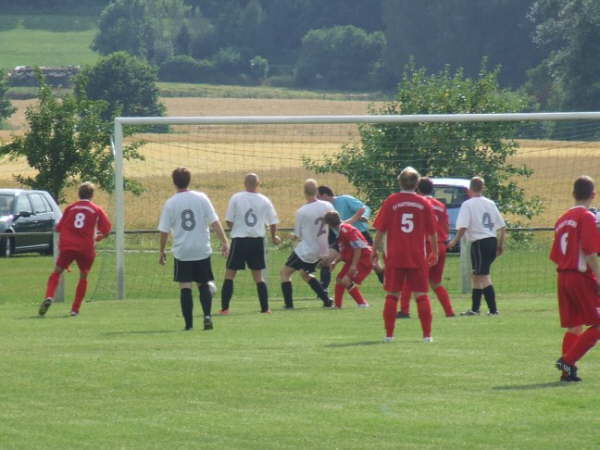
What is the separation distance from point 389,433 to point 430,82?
28.5 meters

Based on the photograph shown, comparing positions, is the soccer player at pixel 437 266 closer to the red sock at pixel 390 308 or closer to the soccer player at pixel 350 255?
the soccer player at pixel 350 255

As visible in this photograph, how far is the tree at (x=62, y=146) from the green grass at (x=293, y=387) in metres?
20.2

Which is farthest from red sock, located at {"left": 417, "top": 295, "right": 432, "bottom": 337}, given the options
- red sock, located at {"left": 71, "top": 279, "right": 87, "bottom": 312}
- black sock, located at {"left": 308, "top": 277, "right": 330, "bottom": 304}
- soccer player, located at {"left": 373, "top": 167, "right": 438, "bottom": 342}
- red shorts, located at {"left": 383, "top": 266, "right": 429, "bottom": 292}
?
red sock, located at {"left": 71, "top": 279, "right": 87, "bottom": 312}

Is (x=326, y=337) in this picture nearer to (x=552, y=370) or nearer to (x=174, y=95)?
(x=552, y=370)

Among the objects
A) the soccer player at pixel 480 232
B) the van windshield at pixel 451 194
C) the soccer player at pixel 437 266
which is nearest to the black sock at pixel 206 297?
the soccer player at pixel 437 266

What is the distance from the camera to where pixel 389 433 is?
27.2 ft

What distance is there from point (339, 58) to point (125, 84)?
127 feet

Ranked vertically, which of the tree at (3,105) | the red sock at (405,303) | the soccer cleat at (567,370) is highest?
the soccer cleat at (567,370)

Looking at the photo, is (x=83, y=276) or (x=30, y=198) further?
(x=30, y=198)

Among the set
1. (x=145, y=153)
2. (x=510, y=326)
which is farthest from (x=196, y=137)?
(x=510, y=326)

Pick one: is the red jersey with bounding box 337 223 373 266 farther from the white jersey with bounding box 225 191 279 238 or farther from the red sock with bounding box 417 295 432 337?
the red sock with bounding box 417 295 432 337

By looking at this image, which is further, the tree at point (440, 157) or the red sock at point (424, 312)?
the tree at point (440, 157)

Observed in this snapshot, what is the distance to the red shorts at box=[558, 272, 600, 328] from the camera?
10180 millimetres

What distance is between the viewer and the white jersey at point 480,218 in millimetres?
17016
